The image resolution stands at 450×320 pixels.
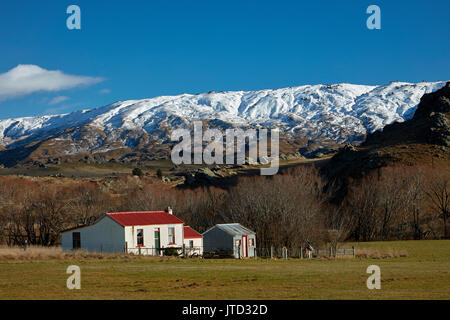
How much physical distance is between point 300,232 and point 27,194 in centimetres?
5063

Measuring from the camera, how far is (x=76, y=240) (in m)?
58.3

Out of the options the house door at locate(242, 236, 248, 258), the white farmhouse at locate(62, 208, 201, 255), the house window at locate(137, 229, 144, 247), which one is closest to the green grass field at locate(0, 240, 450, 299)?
the white farmhouse at locate(62, 208, 201, 255)

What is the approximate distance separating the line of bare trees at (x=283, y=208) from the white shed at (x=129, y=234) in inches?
545

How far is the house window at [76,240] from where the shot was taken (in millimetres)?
58125

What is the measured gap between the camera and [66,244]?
195 feet

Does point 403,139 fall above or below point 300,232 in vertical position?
above

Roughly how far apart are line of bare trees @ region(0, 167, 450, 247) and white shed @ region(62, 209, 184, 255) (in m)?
13.9

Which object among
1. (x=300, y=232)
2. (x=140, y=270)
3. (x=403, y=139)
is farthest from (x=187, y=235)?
(x=403, y=139)

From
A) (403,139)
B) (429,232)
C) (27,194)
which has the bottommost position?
(429,232)

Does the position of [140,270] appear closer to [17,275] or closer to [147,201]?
[17,275]

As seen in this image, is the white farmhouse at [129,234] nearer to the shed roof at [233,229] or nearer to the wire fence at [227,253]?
the wire fence at [227,253]

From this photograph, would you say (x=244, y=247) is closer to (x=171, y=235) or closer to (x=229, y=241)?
(x=229, y=241)

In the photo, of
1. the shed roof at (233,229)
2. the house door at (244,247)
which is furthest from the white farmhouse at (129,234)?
the house door at (244,247)

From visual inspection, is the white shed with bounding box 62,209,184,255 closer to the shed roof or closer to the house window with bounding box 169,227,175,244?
the house window with bounding box 169,227,175,244
